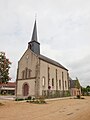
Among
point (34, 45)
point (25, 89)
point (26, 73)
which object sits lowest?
point (25, 89)

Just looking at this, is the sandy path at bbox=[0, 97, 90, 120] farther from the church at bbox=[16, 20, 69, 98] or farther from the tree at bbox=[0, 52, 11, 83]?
the church at bbox=[16, 20, 69, 98]

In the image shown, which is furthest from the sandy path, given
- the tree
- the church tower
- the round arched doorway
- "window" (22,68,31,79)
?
the church tower

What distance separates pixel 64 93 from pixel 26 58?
16.4 meters

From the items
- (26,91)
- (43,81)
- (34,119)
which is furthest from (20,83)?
(34,119)

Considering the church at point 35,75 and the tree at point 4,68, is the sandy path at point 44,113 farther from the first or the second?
the church at point 35,75

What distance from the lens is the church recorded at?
107 feet

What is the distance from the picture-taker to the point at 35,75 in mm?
32594

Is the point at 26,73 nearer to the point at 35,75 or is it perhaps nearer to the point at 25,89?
the point at 35,75

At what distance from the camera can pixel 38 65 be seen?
108 ft

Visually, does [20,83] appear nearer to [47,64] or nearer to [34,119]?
[47,64]

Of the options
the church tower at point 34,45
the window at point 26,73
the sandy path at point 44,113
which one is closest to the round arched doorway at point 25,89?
the window at point 26,73

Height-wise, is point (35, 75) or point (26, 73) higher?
point (26, 73)

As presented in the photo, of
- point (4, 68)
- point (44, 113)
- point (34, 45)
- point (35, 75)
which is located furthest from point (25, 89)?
point (44, 113)

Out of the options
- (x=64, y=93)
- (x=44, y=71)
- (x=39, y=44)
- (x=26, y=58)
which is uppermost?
(x=39, y=44)
